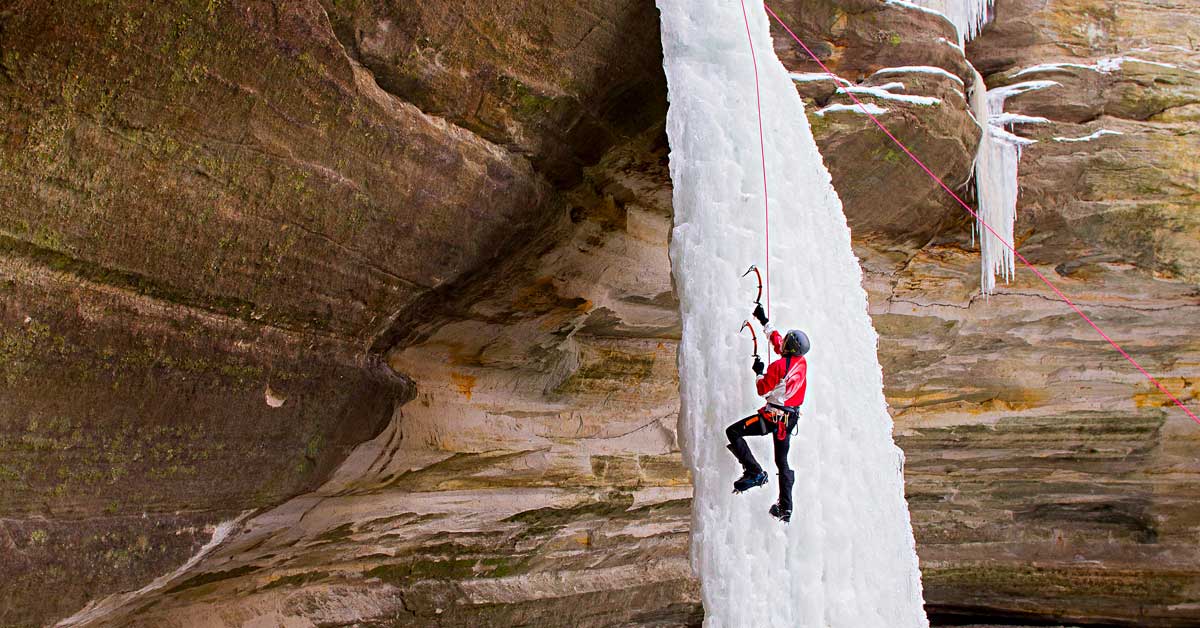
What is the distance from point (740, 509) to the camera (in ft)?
13.7

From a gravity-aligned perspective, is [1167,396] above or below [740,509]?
above

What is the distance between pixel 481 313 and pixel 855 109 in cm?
303

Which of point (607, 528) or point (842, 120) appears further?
point (607, 528)

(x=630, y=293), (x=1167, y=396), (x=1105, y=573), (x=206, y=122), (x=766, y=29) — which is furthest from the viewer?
(x=1105, y=573)

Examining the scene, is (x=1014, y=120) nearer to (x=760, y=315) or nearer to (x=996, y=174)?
(x=996, y=174)

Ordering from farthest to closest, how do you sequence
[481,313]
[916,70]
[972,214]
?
[972,214] < [916,70] < [481,313]

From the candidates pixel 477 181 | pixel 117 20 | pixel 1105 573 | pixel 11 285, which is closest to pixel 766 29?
pixel 477 181

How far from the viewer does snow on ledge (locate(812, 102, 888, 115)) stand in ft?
20.3

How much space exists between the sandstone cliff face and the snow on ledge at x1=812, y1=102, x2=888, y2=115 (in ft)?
0.14

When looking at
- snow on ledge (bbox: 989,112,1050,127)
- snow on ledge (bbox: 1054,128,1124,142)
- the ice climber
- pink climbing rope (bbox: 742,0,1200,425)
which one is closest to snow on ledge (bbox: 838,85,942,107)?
pink climbing rope (bbox: 742,0,1200,425)

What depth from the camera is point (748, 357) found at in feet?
14.5

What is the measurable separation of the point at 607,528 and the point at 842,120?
4.18 meters

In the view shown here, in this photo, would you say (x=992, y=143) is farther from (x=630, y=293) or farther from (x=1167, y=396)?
(x=1167, y=396)

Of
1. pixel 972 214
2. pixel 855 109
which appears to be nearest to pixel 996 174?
pixel 972 214
